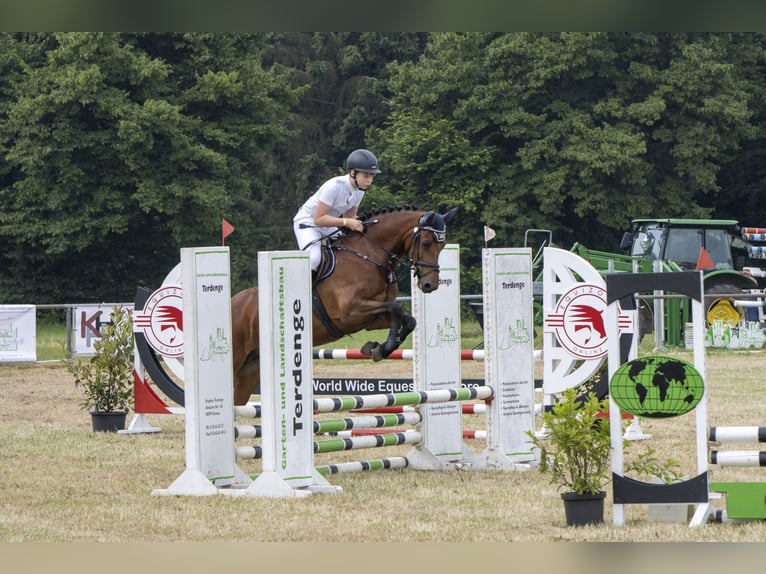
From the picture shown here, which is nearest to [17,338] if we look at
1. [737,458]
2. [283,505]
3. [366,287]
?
[366,287]

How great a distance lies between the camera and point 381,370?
588 inches

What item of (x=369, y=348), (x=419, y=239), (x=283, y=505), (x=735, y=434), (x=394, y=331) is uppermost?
(x=419, y=239)

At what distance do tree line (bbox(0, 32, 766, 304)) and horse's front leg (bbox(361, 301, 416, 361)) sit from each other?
21.2 m

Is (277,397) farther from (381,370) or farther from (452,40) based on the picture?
(452,40)

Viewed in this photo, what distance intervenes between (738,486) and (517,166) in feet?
87.5

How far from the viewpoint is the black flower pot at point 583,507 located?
473 centimetres

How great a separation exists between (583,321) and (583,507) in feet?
9.03

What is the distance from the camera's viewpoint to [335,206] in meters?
6.91

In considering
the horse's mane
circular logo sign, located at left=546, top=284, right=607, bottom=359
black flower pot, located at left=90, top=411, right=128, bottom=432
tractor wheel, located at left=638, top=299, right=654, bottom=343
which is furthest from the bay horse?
tractor wheel, located at left=638, top=299, right=654, bottom=343

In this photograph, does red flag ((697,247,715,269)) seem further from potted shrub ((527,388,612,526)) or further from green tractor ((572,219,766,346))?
potted shrub ((527,388,612,526))

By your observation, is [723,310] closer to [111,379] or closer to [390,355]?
[111,379]
